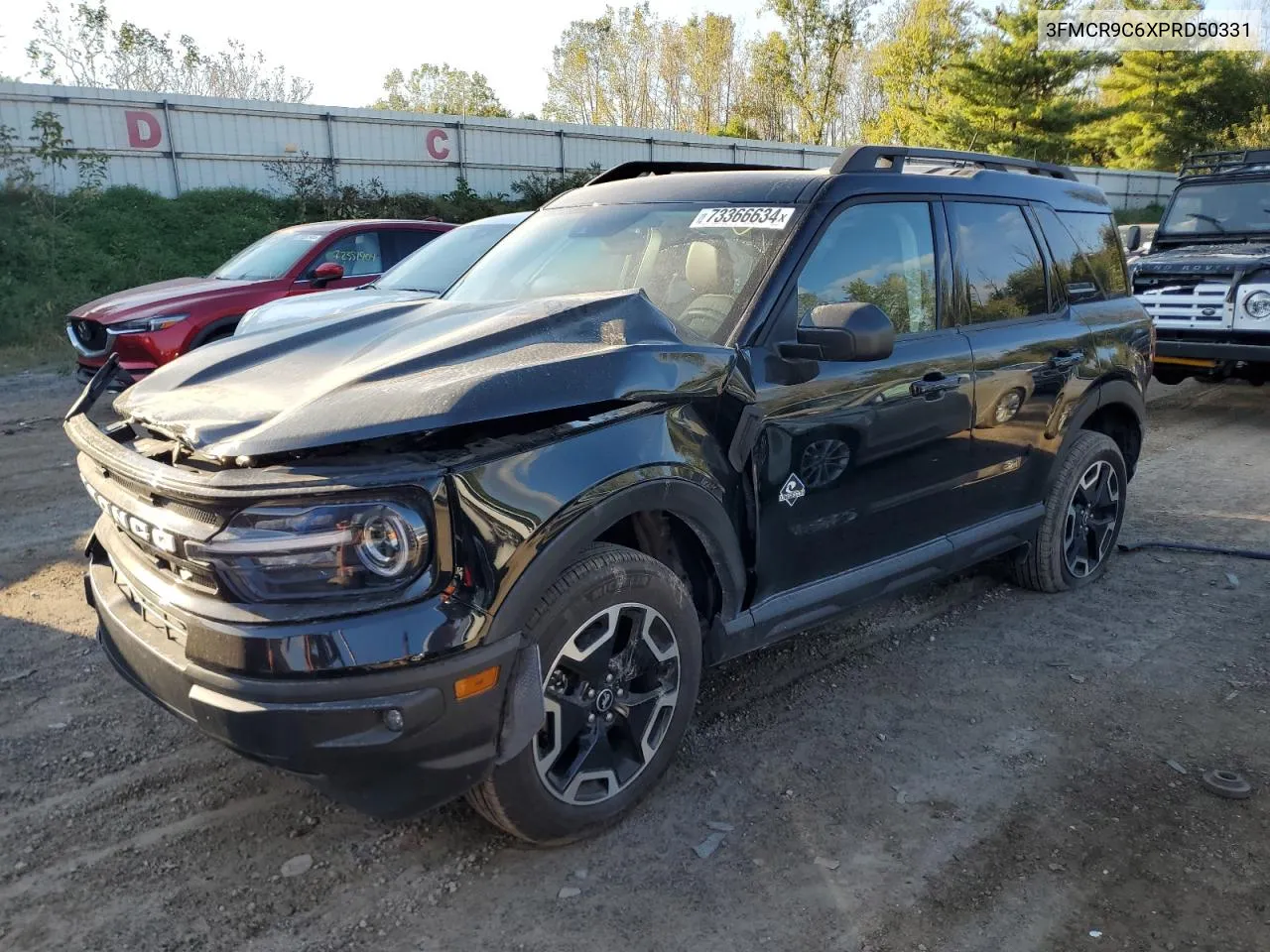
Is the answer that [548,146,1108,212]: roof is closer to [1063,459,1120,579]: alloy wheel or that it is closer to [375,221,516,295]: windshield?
[1063,459,1120,579]: alloy wheel

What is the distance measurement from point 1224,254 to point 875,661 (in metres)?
7.05

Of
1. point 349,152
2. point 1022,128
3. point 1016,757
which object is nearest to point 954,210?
point 1016,757

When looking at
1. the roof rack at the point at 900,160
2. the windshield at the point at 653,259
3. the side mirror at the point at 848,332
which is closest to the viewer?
the side mirror at the point at 848,332

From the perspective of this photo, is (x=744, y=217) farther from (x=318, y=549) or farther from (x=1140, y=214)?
(x=1140, y=214)

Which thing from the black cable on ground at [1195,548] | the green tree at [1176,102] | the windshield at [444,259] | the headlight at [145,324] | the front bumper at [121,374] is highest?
the green tree at [1176,102]

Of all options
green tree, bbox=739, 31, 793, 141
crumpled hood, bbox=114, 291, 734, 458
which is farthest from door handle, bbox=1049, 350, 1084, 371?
green tree, bbox=739, 31, 793, 141

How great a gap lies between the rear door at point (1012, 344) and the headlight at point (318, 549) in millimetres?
2543

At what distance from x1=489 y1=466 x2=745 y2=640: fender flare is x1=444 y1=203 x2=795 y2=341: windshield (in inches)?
23.3

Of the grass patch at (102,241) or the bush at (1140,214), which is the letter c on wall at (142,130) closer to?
the grass patch at (102,241)

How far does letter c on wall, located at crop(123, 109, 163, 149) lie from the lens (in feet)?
61.9

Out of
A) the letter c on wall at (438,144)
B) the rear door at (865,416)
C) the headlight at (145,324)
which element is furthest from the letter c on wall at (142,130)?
the rear door at (865,416)

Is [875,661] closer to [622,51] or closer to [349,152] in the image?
[349,152]

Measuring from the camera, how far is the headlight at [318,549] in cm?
Answer: 227

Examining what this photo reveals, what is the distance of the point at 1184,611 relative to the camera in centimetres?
461
